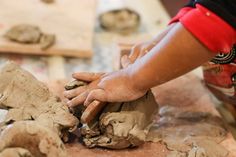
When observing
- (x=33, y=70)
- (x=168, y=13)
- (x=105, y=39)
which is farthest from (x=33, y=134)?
(x=168, y=13)

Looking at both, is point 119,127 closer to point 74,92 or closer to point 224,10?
point 74,92

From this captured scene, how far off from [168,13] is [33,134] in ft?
4.87

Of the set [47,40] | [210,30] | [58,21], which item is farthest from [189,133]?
[58,21]

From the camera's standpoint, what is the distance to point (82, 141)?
1075 mm

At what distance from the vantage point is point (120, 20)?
6.72 ft

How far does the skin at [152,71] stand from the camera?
957 millimetres

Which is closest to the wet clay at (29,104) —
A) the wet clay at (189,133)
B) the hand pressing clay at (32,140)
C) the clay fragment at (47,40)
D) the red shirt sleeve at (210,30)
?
the hand pressing clay at (32,140)

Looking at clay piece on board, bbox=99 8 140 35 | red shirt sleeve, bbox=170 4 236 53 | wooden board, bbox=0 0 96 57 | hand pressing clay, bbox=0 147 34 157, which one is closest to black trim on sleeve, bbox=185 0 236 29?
red shirt sleeve, bbox=170 4 236 53

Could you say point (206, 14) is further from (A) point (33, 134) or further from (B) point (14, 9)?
(B) point (14, 9)

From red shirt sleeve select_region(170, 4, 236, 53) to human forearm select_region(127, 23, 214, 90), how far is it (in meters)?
0.01

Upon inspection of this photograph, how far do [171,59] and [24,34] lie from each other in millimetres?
888

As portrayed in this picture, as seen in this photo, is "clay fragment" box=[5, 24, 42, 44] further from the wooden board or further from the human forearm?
the human forearm

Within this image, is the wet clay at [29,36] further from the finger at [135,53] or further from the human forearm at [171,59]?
the human forearm at [171,59]

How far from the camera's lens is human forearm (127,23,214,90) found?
3.13 ft
